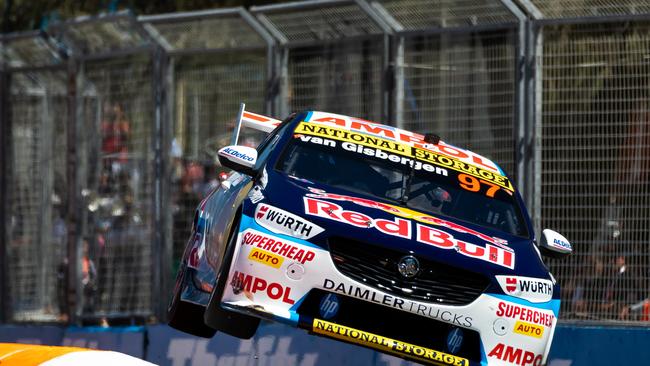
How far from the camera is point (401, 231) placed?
362 inches

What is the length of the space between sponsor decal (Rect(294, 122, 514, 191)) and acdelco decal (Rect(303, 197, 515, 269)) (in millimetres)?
1060

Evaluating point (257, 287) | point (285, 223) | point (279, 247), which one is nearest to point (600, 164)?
point (285, 223)

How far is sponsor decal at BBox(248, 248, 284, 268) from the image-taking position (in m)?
8.95

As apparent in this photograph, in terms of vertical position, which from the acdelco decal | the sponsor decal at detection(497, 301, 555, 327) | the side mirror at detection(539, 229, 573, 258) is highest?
the acdelco decal

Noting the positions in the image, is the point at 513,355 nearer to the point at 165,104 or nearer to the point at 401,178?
the point at 401,178

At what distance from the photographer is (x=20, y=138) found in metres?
17.7

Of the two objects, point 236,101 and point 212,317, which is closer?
point 212,317

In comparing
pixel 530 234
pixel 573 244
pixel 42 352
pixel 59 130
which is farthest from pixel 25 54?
pixel 42 352

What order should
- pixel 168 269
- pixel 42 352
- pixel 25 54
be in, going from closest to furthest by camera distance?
pixel 42 352 < pixel 168 269 < pixel 25 54

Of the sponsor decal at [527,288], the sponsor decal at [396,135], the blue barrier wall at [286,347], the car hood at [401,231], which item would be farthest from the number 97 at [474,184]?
the blue barrier wall at [286,347]

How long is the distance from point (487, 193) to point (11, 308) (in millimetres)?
8705

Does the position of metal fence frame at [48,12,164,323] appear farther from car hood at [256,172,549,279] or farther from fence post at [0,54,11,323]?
car hood at [256,172,549,279]

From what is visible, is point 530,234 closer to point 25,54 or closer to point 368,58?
point 368,58

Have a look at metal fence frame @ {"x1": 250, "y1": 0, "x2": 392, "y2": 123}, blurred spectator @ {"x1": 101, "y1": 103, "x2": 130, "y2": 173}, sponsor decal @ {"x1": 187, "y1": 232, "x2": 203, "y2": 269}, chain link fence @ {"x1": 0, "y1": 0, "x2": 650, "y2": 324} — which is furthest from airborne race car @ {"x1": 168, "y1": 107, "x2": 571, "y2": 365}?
blurred spectator @ {"x1": 101, "y1": 103, "x2": 130, "y2": 173}
